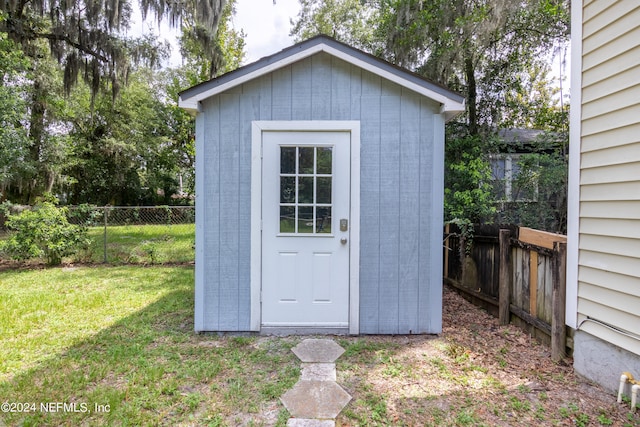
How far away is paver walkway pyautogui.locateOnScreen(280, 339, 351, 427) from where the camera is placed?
6.81 feet

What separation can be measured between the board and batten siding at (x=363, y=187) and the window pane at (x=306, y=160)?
34cm

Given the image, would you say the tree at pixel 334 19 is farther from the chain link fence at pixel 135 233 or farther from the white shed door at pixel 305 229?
the white shed door at pixel 305 229

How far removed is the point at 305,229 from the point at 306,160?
2.24ft

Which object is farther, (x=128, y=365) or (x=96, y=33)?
(x=96, y=33)

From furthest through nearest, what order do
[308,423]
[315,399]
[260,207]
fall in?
[260,207] < [315,399] < [308,423]

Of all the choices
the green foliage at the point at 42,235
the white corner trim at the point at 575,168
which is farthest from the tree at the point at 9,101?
the white corner trim at the point at 575,168

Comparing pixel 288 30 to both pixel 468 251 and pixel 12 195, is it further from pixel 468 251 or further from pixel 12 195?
pixel 468 251

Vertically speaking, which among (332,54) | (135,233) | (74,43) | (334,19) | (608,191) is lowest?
(135,233)

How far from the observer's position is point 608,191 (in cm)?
236

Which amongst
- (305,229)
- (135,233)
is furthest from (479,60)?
(135,233)

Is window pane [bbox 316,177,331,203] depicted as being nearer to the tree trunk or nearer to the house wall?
the house wall

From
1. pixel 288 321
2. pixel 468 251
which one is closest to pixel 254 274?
pixel 288 321

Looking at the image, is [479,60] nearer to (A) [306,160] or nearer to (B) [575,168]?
(B) [575,168]

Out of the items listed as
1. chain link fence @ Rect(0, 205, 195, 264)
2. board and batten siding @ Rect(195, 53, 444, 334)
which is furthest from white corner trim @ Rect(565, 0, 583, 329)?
chain link fence @ Rect(0, 205, 195, 264)
